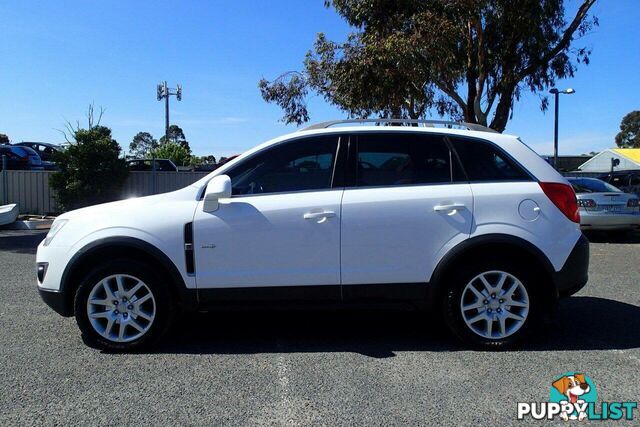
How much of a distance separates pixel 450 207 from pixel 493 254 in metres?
0.54

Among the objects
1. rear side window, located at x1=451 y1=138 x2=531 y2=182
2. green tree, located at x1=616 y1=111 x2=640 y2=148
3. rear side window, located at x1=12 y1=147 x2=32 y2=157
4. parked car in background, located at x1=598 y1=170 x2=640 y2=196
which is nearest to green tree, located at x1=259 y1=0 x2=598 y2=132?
parked car in background, located at x1=598 y1=170 x2=640 y2=196

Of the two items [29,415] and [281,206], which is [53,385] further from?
[281,206]

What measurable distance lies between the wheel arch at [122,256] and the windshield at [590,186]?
999 cm

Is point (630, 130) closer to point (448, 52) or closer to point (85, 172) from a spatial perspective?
point (448, 52)

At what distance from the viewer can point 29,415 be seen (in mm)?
3418

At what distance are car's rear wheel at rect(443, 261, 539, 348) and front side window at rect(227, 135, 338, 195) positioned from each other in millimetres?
1393

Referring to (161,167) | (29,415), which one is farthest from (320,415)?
(161,167)

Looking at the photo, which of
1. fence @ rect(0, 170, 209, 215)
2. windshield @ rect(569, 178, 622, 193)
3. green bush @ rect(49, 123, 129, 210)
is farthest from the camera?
fence @ rect(0, 170, 209, 215)

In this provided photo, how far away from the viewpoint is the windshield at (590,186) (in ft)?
38.9

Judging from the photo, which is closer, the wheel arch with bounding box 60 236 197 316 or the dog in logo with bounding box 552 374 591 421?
the dog in logo with bounding box 552 374 591 421

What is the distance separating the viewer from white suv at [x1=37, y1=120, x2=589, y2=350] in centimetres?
442

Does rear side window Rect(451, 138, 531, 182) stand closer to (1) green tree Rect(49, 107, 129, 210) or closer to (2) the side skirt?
(2) the side skirt

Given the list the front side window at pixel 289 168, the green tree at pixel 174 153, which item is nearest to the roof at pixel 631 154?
the green tree at pixel 174 153

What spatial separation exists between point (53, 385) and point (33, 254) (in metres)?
6.70
